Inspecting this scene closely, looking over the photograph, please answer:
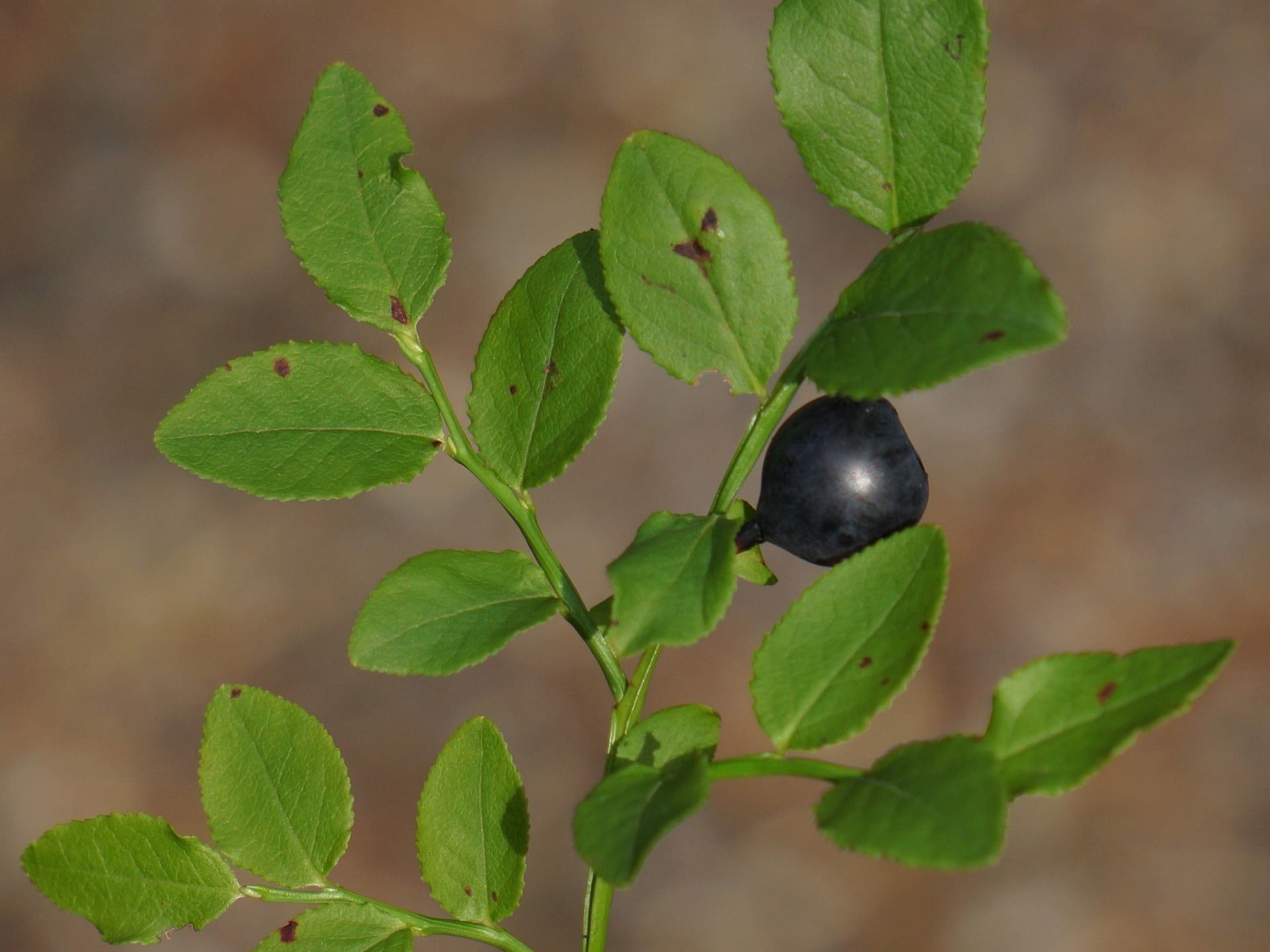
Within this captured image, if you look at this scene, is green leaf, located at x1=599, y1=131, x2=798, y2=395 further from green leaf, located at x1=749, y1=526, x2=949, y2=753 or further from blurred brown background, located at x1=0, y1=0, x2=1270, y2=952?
blurred brown background, located at x1=0, y1=0, x2=1270, y2=952

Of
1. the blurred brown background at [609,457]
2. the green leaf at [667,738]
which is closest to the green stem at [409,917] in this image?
the green leaf at [667,738]

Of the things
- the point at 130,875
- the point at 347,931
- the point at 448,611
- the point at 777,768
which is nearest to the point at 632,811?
the point at 777,768

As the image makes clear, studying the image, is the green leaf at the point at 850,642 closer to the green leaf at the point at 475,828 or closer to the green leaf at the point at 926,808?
the green leaf at the point at 926,808

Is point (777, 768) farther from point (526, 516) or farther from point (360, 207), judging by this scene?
point (360, 207)

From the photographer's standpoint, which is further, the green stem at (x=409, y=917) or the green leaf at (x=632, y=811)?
the green stem at (x=409, y=917)

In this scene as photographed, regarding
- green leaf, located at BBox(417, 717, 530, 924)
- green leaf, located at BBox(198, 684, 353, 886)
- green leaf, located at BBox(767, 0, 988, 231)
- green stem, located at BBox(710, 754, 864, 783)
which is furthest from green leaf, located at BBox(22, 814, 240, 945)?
green leaf, located at BBox(767, 0, 988, 231)

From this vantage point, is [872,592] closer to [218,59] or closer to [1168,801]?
[1168,801]
